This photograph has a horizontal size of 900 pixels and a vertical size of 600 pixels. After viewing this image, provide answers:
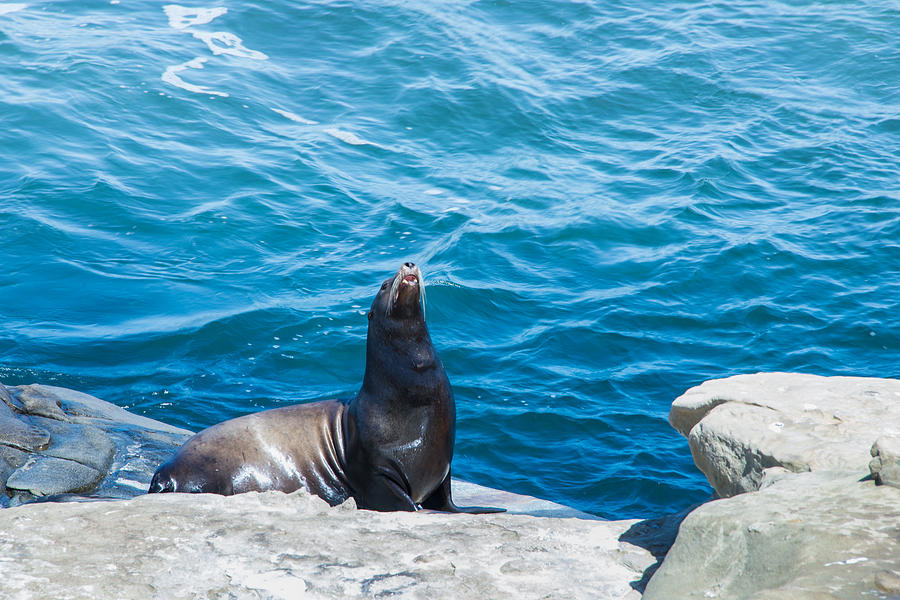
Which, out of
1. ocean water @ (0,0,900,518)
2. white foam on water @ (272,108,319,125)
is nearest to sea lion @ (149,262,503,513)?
ocean water @ (0,0,900,518)

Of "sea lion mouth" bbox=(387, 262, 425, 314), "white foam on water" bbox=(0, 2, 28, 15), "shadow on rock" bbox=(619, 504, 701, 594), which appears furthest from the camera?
"white foam on water" bbox=(0, 2, 28, 15)

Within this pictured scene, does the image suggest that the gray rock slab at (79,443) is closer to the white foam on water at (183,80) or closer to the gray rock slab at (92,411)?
the gray rock slab at (92,411)

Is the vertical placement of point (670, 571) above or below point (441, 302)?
above

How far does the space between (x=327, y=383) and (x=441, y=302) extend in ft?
6.89

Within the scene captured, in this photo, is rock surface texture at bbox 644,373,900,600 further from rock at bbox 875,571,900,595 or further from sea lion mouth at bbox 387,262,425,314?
sea lion mouth at bbox 387,262,425,314

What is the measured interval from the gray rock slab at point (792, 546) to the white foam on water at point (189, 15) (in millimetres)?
17765

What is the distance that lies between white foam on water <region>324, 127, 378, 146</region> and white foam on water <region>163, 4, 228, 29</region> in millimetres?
5740

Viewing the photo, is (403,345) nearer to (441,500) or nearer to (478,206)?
(441,500)

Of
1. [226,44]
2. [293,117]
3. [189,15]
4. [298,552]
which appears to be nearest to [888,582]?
[298,552]

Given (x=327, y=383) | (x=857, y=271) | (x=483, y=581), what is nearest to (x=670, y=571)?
(x=483, y=581)

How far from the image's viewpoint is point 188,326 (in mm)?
9703

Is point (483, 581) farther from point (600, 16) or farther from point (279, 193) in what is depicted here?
point (600, 16)

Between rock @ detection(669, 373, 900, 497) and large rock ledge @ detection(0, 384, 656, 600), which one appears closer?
large rock ledge @ detection(0, 384, 656, 600)

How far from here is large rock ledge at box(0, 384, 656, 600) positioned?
3314mm
